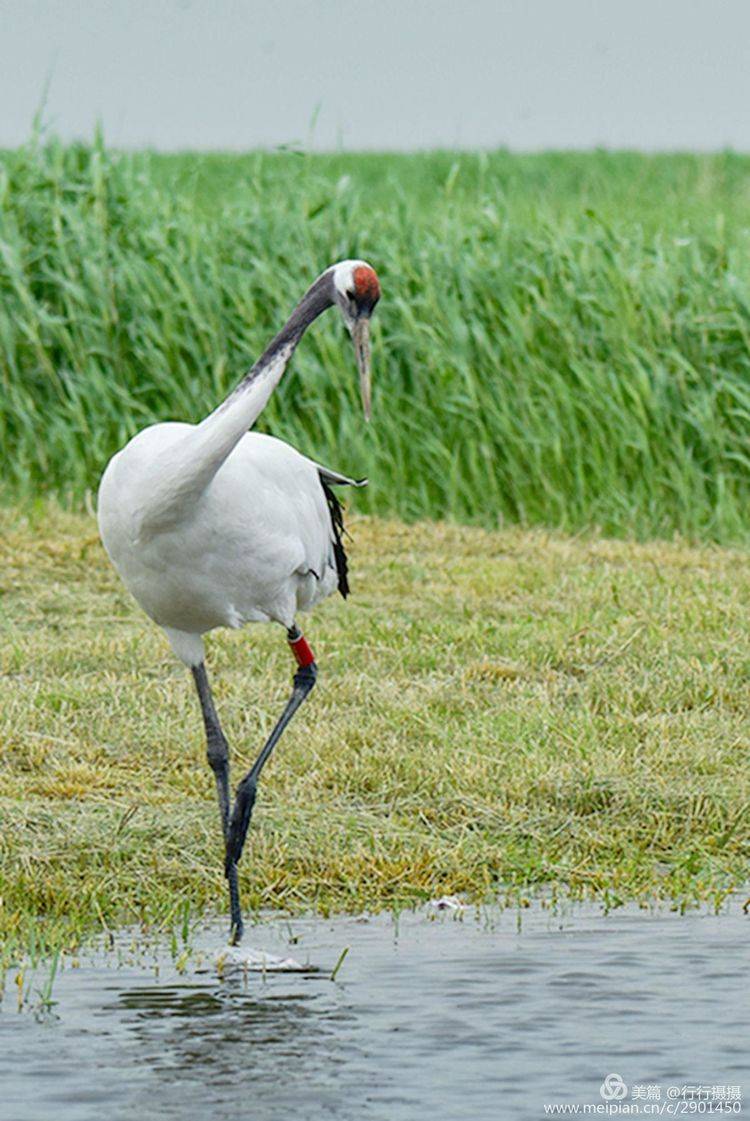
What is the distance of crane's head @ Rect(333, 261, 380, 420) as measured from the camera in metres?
5.85

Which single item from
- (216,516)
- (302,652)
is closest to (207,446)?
(216,516)

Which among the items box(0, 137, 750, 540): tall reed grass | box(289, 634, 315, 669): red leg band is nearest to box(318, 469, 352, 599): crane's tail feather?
box(289, 634, 315, 669): red leg band

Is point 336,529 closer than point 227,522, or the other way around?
point 227,522

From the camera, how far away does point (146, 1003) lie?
508 cm

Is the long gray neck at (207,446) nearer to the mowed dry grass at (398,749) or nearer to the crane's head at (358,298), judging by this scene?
the crane's head at (358,298)

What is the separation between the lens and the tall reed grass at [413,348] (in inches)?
489

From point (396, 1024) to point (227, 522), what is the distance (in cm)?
156

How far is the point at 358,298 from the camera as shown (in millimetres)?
5875

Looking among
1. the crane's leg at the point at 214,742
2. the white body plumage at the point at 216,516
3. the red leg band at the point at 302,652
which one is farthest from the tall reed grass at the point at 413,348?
the white body plumage at the point at 216,516

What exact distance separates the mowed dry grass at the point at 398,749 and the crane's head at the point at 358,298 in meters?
1.52

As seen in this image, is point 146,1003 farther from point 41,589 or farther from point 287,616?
point 41,589

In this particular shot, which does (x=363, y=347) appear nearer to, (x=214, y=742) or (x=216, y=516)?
(x=216, y=516)

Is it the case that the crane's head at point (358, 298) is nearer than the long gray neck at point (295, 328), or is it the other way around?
the long gray neck at point (295, 328)

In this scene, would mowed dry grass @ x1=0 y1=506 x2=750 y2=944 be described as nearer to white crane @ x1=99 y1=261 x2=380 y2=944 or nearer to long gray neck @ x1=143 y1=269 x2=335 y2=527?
white crane @ x1=99 y1=261 x2=380 y2=944
